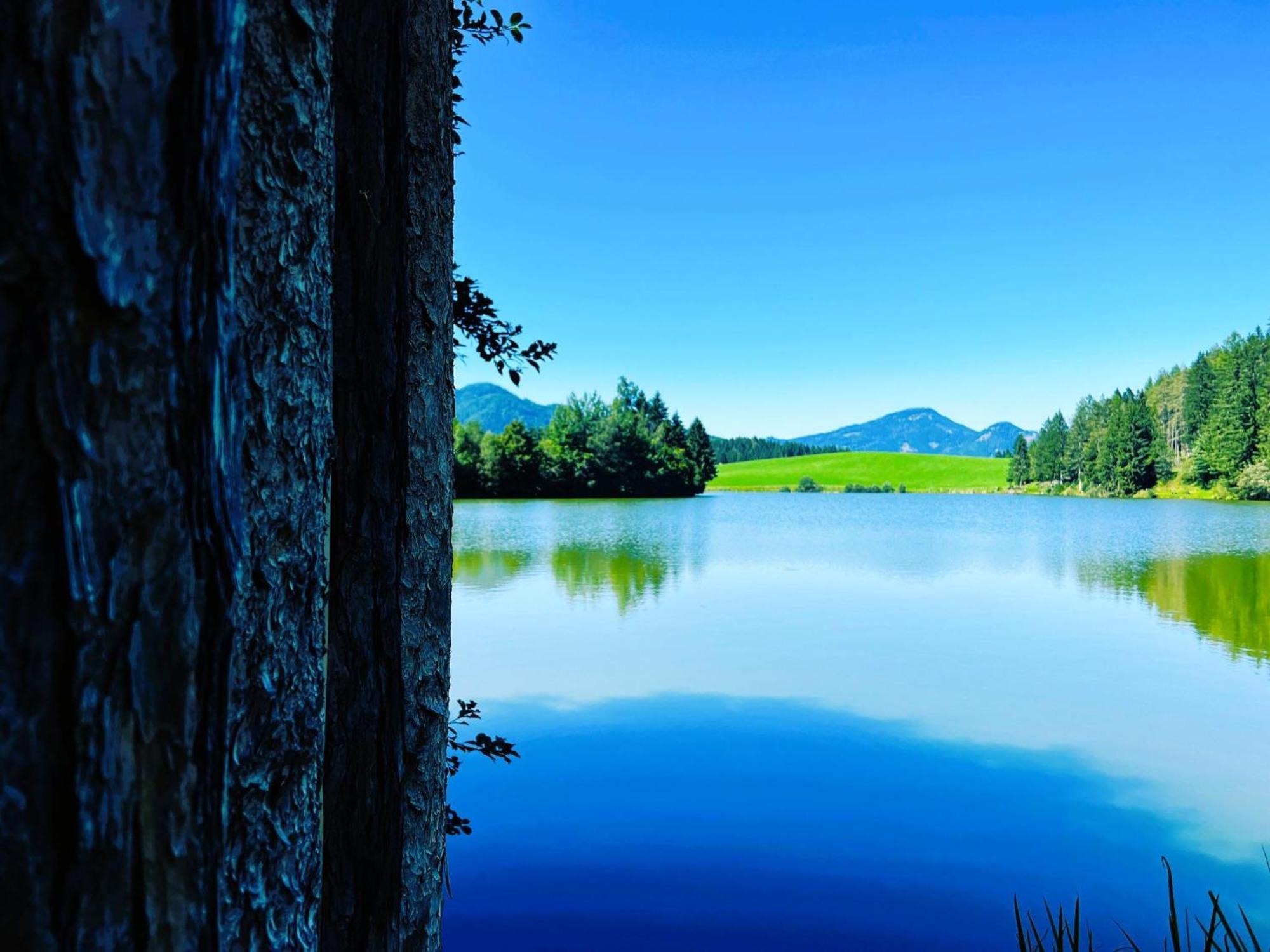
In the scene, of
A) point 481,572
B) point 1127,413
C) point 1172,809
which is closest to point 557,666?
point 1172,809

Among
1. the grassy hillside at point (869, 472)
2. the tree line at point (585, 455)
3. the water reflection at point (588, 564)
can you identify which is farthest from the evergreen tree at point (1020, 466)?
the water reflection at point (588, 564)

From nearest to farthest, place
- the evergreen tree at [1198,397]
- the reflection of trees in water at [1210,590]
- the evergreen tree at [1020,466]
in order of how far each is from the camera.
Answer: the reflection of trees in water at [1210,590] → the evergreen tree at [1198,397] → the evergreen tree at [1020,466]

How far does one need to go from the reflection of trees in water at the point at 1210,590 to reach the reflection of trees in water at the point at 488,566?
27.6ft

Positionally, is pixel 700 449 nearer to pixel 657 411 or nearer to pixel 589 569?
pixel 657 411

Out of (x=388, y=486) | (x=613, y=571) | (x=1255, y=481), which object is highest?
(x=388, y=486)

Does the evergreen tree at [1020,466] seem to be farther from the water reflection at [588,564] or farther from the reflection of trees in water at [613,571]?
the reflection of trees in water at [613,571]

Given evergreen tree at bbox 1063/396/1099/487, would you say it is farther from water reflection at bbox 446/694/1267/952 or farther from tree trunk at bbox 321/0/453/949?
tree trunk at bbox 321/0/453/949

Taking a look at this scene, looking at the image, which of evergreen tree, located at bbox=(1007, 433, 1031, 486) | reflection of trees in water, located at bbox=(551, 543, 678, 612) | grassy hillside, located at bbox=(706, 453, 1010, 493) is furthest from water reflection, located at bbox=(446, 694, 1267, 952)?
evergreen tree, located at bbox=(1007, 433, 1031, 486)

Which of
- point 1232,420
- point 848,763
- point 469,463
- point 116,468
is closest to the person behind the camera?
point 116,468

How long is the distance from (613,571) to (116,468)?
11900 millimetres

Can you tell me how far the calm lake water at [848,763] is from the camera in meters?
3.52

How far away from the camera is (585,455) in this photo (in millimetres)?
43844

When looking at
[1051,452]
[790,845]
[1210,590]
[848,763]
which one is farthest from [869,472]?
[790,845]

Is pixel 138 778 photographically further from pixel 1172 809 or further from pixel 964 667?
pixel 964 667
